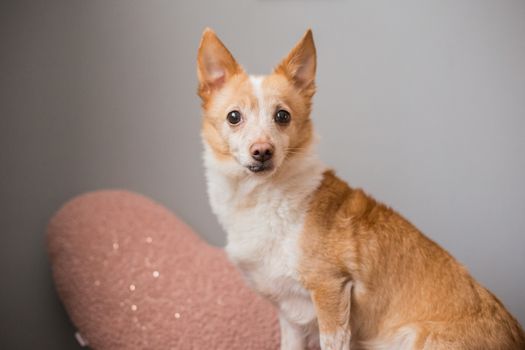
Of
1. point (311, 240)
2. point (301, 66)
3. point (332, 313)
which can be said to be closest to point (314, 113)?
point (301, 66)

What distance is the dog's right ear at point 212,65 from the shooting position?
1.61 m

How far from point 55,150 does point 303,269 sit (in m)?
1.37

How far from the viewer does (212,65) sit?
166 cm

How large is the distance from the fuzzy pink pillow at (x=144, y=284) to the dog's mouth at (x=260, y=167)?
2.61 ft

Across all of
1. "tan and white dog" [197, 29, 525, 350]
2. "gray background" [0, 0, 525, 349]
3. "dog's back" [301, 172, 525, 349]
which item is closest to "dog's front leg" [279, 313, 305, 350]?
Answer: "tan and white dog" [197, 29, 525, 350]

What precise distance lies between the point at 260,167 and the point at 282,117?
201 mm

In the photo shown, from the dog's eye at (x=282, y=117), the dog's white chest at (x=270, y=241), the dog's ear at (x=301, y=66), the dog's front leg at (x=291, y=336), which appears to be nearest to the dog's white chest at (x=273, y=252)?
the dog's white chest at (x=270, y=241)

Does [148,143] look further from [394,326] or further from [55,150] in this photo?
[394,326]

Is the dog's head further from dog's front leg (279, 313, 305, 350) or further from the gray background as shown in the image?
the gray background

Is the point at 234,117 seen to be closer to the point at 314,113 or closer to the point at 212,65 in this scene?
the point at 212,65

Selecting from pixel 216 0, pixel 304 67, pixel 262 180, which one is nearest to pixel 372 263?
pixel 262 180

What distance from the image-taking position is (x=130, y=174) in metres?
2.59

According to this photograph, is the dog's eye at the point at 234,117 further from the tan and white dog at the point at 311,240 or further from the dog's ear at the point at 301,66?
the dog's ear at the point at 301,66

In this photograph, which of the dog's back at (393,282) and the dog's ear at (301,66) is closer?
the dog's back at (393,282)
